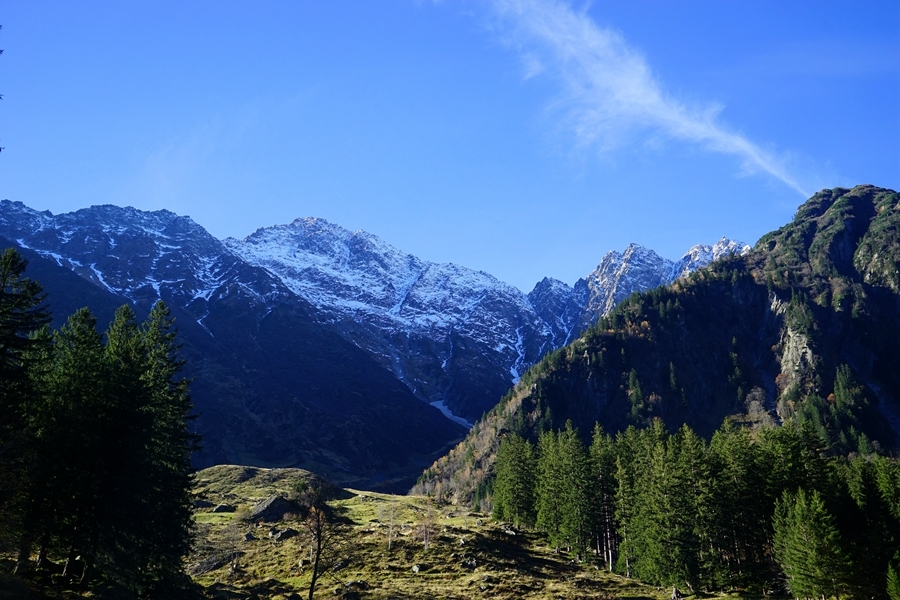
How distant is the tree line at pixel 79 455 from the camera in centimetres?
3881

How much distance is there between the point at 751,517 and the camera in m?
71.6

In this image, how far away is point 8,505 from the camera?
120ft

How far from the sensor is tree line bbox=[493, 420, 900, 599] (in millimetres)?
56094

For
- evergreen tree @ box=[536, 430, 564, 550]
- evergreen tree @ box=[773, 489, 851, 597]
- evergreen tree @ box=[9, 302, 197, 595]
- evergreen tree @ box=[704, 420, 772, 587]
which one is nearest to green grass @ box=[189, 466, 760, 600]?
evergreen tree @ box=[536, 430, 564, 550]

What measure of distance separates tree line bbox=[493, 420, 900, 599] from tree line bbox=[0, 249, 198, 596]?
53.6 meters

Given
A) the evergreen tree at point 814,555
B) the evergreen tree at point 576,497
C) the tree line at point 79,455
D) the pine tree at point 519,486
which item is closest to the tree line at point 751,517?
the evergreen tree at point 814,555

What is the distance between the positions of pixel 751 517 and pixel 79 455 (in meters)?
72.6

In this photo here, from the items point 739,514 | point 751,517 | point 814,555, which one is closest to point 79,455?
point 814,555

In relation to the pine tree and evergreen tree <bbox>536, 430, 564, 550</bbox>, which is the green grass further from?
the pine tree

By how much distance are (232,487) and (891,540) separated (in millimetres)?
171348

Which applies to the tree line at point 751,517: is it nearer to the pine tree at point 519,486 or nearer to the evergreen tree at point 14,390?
the pine tree at point 519,486

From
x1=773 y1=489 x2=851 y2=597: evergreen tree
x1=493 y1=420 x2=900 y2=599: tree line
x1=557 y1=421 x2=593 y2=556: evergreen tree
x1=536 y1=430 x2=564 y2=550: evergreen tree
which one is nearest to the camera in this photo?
x1=773 y1=489 x2=851 y2=597: evergreen tree

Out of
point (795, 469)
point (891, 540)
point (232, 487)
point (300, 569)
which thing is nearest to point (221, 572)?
point (300, 569)

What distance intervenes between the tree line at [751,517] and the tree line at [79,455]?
5360cm
